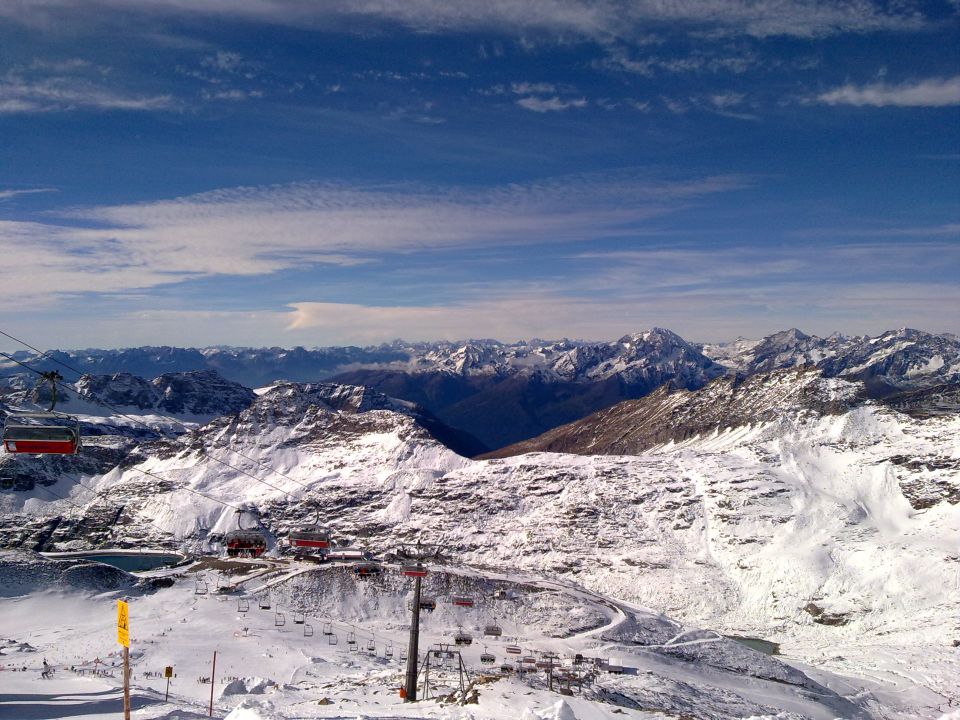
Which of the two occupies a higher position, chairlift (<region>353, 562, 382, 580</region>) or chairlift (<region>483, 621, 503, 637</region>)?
chairlift (<region>353, 562, 382, 580</region>)

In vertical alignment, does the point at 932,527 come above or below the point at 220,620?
above

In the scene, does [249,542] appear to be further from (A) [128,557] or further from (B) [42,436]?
(A) [128,557]

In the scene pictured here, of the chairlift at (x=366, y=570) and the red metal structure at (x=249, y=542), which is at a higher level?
the red metal structure at (x=249, y=542)

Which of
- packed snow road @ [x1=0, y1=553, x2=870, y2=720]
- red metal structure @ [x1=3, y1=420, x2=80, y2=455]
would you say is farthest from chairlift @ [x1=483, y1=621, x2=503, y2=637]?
red metal structure @ [x1=3, y1=420, x2=80, y2=455]

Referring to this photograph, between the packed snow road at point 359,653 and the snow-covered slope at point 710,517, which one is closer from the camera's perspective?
the packed snow road at point 359,653

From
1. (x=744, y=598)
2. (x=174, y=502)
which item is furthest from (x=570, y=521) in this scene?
(x=174, y=502)

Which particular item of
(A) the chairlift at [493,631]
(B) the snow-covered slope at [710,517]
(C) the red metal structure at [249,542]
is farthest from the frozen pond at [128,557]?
(A) the chairlift at [493,631]

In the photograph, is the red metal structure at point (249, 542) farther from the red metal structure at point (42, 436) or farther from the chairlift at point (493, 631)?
the red metal structure at point (42, 436)

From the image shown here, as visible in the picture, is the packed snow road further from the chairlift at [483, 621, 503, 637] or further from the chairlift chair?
the chairlift chair

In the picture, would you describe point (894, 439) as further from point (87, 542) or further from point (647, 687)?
point (87, 542)

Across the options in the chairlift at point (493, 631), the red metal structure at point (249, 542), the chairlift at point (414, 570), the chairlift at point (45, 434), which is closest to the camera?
the chairlift at point (45, 434)

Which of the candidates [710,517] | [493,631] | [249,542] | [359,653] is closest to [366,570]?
[249,542]
